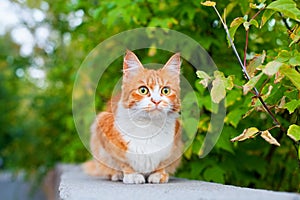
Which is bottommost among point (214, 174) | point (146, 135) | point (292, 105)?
point (214, 174)

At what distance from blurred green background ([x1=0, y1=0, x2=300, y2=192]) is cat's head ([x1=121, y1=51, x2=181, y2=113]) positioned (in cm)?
28

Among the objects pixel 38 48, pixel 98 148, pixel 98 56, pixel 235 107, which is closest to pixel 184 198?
pixel 98 148

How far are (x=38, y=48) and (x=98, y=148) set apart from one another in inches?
102

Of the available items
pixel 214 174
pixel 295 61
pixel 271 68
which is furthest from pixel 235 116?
pixel 271 68

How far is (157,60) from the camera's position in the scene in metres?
2.05

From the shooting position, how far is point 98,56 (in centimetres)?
251

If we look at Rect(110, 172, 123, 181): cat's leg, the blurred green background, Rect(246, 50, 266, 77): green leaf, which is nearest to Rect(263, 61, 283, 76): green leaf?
Rect(246, 50, 266, 77): green leaf

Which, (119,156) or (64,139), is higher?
(119,156)

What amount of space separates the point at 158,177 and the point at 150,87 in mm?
348

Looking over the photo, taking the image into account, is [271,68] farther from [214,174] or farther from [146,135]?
[214,174]

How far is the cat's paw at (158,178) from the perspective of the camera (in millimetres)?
1558

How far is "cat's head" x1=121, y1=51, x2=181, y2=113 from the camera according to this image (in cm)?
142

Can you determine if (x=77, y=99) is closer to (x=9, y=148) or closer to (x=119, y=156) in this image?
(x=119, y=156)

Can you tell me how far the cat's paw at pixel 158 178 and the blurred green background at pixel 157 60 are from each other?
31cm
